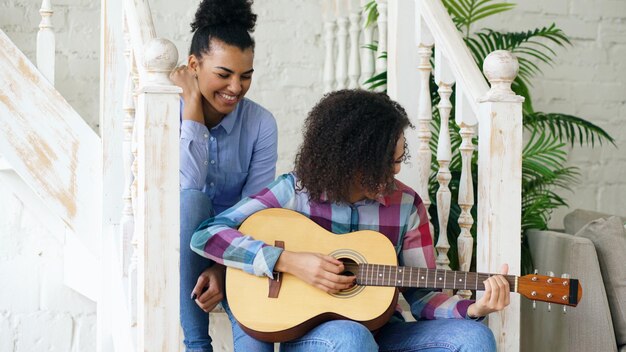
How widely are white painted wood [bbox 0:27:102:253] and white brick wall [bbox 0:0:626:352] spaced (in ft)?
1.53

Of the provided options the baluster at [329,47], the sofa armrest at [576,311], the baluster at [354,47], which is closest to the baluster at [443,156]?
the sofa armrest at [576,311]

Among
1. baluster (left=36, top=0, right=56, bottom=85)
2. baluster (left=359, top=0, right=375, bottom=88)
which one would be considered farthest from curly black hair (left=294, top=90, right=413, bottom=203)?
baluster (left=359, top=0, right=375, bottom=88)

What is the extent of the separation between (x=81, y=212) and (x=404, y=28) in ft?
3.62

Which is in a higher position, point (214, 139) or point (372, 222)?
point (214, 139)

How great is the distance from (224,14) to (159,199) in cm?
65

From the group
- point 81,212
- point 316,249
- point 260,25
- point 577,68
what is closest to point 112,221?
point 81,212

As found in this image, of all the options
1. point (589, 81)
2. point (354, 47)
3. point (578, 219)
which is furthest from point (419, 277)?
point (589, 81)

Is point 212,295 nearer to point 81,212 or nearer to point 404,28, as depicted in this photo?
point 81,212

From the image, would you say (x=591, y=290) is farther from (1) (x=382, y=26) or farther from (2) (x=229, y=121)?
(2) (x=229, y=121)

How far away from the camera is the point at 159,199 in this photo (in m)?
2.09

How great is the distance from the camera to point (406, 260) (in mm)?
2264

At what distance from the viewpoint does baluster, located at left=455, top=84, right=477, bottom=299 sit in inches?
95.7

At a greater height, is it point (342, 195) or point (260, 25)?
point (260, 25)

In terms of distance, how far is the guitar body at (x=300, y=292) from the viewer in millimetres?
2086
